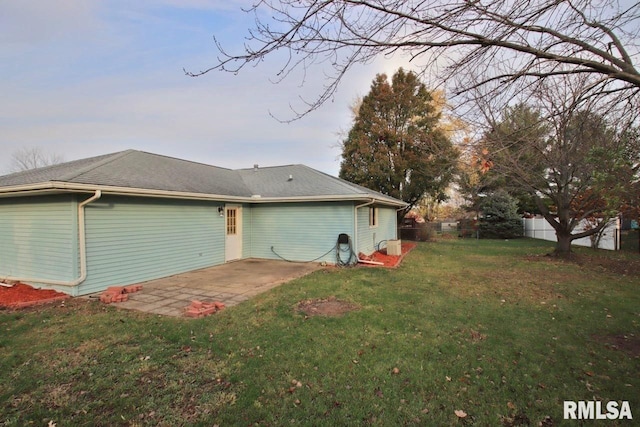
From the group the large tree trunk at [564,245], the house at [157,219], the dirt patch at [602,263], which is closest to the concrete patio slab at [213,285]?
the house at [157,219]

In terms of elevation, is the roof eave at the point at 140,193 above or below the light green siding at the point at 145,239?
above

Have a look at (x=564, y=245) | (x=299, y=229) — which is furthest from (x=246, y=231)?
(x=564, y=245)

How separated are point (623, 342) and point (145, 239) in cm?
956

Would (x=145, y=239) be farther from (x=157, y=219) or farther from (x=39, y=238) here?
(x=39, y=238)

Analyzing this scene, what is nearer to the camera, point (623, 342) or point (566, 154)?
point (623, 342)

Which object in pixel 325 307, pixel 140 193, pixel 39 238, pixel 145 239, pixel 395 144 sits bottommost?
pixel 325 307

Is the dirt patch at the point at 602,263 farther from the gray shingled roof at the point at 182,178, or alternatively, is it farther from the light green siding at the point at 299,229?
the light green siding at the point at 299,229

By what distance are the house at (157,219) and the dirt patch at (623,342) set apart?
20.8ft

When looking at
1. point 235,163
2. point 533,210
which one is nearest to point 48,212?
point 235,163

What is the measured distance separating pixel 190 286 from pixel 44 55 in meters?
9.22

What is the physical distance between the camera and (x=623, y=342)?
409 centimetres

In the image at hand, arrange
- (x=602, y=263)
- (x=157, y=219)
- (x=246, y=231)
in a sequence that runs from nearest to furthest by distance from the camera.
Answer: (x=157, y=219), (x=602, y=263), (x=246, y=231)

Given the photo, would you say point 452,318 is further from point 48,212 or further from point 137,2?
point 48,212

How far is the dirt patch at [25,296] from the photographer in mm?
5516
